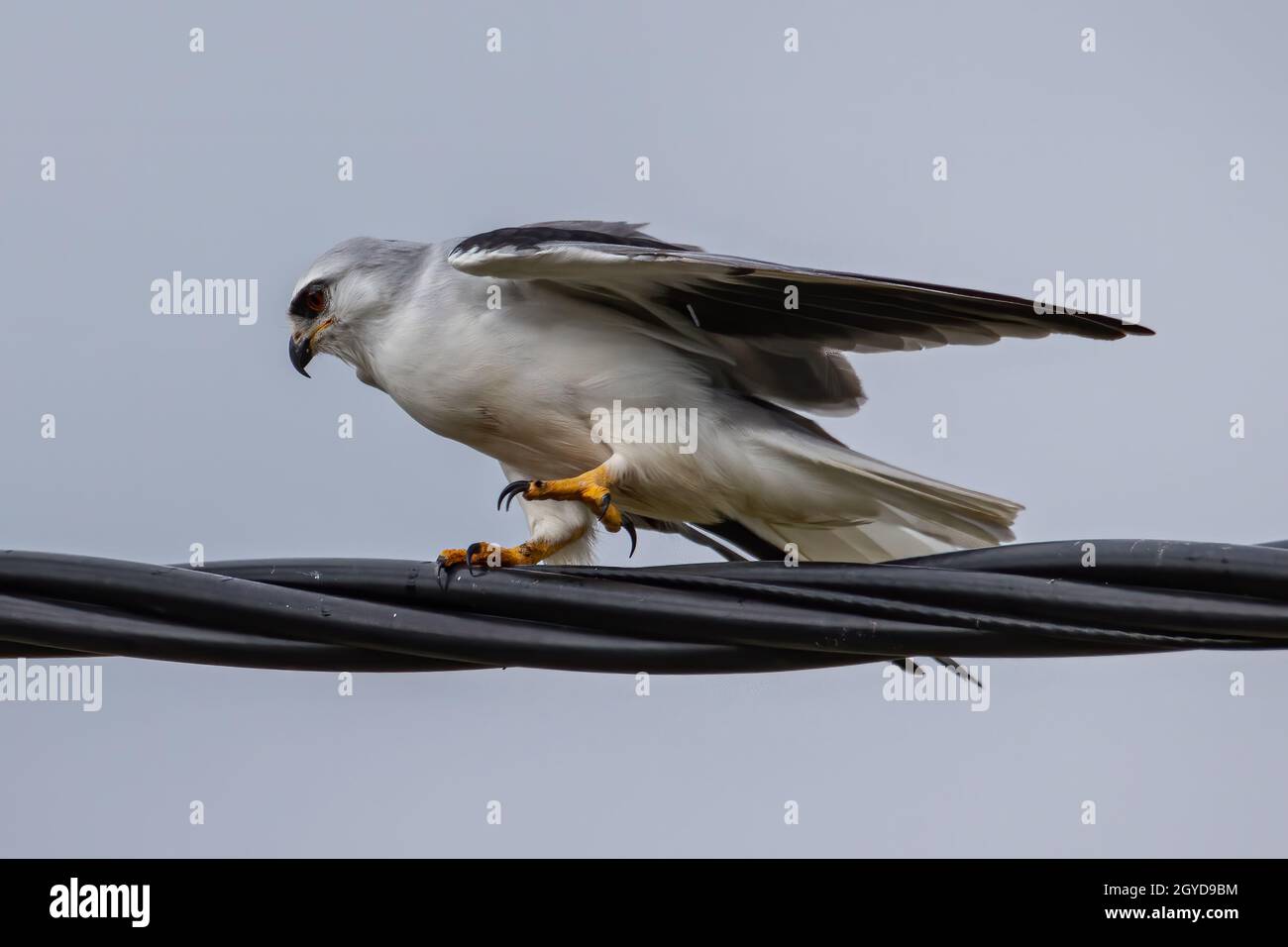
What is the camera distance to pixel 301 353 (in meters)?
5.30

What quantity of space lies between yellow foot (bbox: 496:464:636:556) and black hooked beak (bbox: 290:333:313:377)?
1255mm

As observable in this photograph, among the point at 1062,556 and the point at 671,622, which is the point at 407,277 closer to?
the point at 671,622

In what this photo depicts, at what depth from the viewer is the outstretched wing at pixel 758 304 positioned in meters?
3.82

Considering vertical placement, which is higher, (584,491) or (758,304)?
(758,304)

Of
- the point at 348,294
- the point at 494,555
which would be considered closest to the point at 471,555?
the point at 494,555

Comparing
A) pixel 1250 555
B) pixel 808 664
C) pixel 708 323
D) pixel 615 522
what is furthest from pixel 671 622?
pixel 708 323

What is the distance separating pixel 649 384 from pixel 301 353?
4.80 ft

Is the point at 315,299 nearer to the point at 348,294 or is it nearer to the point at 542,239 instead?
the point at 348,294

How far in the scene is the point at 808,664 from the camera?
306 cm

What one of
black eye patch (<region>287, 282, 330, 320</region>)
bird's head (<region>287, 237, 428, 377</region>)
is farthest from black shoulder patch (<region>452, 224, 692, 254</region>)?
black eye patch (<region>287, 282, 330, 320</region>)

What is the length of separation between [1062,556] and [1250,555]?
1.08 ft

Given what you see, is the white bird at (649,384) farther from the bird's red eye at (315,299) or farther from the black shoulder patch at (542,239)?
the bird's red eye at (315,299)

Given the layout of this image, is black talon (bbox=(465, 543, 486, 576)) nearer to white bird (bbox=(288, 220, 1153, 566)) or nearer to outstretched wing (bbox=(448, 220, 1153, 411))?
white bird (bbox=(288, 220, 1153, 566))

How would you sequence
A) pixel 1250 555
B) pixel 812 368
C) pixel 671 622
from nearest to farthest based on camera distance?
pixel 1250 555
pixel 671 622
pixel 812 368
